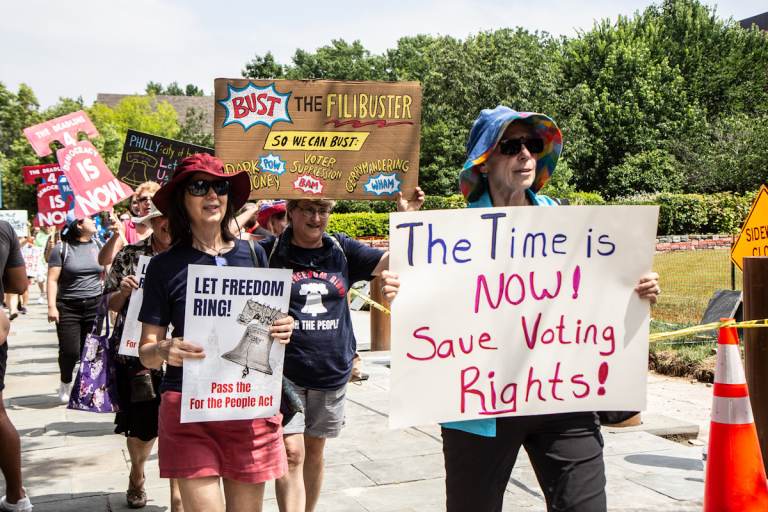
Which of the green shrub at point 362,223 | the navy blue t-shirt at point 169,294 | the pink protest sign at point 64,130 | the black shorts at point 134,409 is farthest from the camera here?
the green shrub at point 362,223

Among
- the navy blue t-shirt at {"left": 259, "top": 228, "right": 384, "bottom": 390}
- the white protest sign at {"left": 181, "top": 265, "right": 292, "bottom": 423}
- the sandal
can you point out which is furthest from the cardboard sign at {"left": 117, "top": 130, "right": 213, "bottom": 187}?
the white protest sign at {"left": 181, "top": 265, "right": 292, "bottom": 423}

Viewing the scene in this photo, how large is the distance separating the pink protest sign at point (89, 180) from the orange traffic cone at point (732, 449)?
610cm

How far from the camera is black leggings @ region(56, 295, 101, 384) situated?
8.52 meters

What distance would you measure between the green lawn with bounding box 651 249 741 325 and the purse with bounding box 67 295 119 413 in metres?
8.55

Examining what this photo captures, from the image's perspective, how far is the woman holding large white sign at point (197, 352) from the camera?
3301mm

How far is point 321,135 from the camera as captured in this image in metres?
4.26

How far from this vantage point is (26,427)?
7.67 meters

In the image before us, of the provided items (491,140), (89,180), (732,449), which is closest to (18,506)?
(491,140)

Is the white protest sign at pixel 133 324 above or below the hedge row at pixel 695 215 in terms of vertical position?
below

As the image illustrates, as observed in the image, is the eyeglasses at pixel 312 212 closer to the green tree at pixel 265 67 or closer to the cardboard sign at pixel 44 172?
the cardboard sign at pixel 44 172

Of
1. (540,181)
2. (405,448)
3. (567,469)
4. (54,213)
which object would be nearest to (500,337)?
(567,469)

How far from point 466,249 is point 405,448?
3.62m

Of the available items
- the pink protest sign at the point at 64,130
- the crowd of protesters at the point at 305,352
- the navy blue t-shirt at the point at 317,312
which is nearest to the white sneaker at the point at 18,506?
the crowd of protesters at the point at 305,352

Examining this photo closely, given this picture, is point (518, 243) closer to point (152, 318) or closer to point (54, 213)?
point (152, 318)
